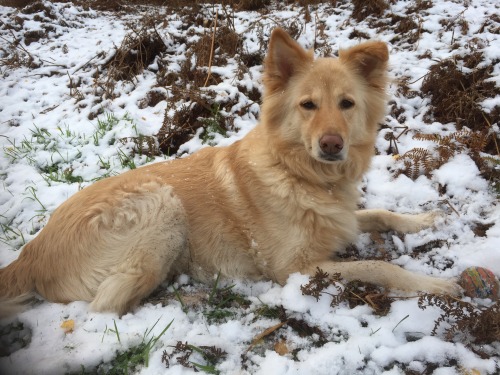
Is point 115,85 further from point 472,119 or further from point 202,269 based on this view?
point 472,119

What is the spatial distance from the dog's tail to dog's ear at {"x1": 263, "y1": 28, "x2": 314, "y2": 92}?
2323 millimetres

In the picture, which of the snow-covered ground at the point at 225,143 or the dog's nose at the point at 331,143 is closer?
the snow-covered ground at the point at 225,143

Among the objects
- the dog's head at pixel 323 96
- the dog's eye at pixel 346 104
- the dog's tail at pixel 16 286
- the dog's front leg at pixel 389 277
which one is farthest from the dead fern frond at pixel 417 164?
the dog's tail at pixel 16 286

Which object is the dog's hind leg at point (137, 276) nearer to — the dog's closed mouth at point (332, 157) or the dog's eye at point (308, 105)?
the dog's closed mouth at point (332, 157)

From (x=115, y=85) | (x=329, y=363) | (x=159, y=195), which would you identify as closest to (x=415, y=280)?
(x=329, y=363)

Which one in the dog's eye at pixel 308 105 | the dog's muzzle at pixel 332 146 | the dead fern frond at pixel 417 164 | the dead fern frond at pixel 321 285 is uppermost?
the dog's eye at pixel 308 105

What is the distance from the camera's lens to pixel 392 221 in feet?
10.2

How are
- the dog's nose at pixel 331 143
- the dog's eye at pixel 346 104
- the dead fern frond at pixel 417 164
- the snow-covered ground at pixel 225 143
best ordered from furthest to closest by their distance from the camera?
the dead fern frond at pixel 417 164 → the dog's eye at pixel 346 104 → the dog's nose at pixel 331 143 → the snow-covered ground at pixel 225 143

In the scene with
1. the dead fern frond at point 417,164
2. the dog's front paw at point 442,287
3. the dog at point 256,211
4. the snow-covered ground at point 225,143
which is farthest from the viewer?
the dead fern frond at point 417,164

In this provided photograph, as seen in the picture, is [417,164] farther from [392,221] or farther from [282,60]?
[282,60]

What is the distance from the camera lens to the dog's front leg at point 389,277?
2.36 m

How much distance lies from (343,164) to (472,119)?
80.7 inches

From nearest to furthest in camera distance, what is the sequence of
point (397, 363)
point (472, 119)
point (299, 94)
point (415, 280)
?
point (397, 363) → point (415, 280) → point (299, 94) → point (472, 119)

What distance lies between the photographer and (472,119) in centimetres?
386
